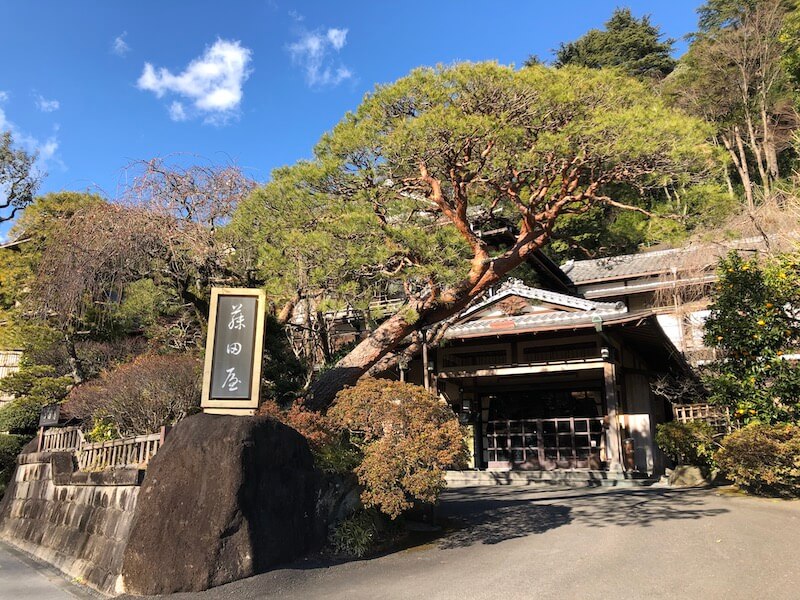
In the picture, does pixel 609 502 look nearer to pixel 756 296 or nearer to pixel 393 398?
pixel 756 296

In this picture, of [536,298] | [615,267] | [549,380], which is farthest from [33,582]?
[615,267]

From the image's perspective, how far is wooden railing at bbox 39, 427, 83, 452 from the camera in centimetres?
1046

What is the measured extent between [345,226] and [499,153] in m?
2.68

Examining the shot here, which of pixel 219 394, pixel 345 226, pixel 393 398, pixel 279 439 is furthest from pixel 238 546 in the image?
pixel 345 226

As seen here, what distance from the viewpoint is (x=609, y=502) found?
1048cm

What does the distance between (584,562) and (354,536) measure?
9.23 ft

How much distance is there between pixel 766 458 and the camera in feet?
32.3

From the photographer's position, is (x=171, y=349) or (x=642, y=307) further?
(x=642, y=307)

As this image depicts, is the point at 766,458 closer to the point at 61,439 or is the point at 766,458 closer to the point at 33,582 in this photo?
the point at 33,582

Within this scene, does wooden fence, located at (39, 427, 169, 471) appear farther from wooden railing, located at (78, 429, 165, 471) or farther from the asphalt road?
the asphalt road

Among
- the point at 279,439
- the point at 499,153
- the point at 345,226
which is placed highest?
the point at 499,153

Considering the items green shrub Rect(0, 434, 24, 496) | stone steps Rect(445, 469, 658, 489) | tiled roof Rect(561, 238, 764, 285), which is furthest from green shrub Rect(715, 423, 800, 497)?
green shrub Rect(0, 434, 24, 496)

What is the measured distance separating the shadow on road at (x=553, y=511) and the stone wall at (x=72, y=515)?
4188mm

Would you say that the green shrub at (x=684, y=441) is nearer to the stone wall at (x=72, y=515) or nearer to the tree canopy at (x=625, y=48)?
the stone wall at (x=72, y=515)
